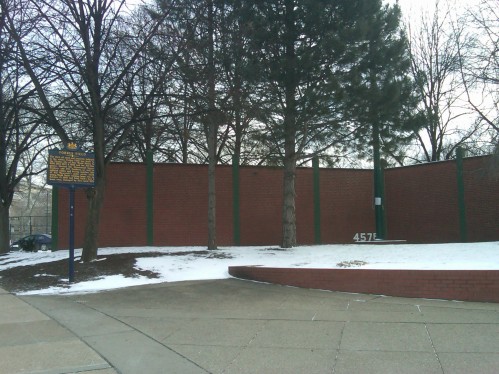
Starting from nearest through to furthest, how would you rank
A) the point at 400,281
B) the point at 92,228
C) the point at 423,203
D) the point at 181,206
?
the point at 400,281
the point at 92,228
the point at 181,206
the point at 423,203

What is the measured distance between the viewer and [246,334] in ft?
22.4

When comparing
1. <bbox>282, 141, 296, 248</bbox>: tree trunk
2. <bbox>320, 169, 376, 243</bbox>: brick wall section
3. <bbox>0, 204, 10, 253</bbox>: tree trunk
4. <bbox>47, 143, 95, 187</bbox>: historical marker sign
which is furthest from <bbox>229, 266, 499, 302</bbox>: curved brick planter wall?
<bbox>0, 204, 10, 253</bbox>: tree trunk

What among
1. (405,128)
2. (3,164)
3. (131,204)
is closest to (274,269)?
(405,128)

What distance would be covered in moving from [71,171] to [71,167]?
0.34ft

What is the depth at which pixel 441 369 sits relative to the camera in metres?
5.21

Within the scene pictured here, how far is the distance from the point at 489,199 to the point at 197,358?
17744 mm

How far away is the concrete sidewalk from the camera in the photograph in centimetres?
546

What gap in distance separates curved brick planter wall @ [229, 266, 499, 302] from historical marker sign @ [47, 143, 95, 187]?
511 centimetres

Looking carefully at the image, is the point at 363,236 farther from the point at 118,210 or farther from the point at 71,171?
the point at 71,171

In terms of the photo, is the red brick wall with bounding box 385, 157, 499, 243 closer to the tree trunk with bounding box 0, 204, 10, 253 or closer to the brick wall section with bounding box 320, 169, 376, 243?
the brick wall section with bounding box 320, 169, 376, 243

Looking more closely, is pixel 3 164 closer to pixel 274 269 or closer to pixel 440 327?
pixel 274 269

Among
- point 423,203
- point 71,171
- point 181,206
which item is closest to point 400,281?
point 71,171

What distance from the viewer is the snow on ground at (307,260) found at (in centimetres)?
1066

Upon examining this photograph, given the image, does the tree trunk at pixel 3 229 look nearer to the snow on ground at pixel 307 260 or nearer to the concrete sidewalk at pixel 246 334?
the snow on ground at pixel 307 260
